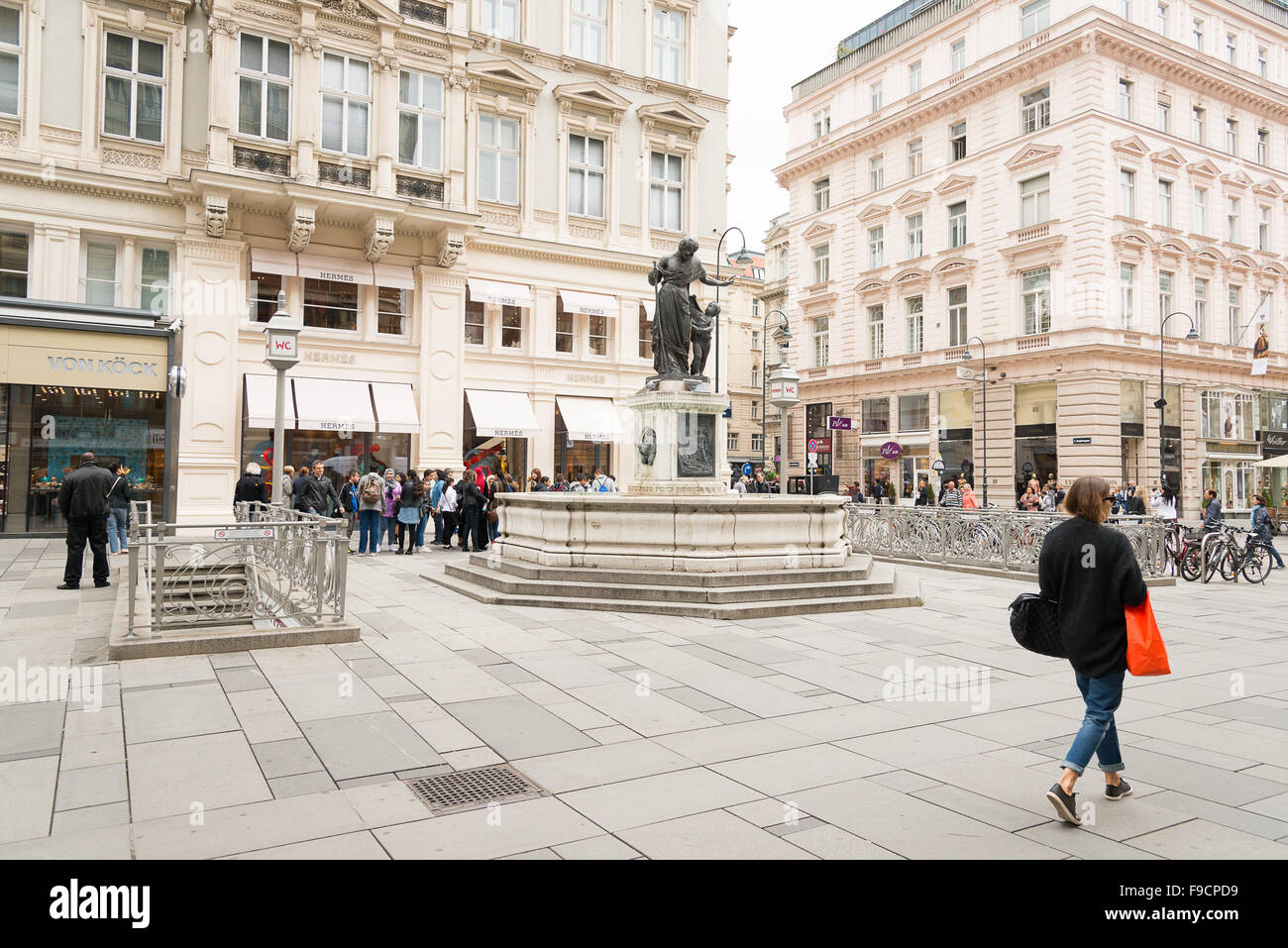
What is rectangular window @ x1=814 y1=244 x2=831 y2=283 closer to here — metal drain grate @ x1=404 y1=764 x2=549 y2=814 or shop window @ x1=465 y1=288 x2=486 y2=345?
shop window @ x1=465 y1=288 x2=486 y2=345

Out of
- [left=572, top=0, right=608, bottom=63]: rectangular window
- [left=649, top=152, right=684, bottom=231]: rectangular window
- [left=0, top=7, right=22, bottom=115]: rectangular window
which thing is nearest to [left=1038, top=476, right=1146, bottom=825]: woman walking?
[left=0, top=7, right=22, bottom=115]: rectangular window

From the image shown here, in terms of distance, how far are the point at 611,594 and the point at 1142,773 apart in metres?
6.51

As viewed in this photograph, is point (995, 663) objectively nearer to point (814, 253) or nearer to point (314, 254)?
point (314, 254)

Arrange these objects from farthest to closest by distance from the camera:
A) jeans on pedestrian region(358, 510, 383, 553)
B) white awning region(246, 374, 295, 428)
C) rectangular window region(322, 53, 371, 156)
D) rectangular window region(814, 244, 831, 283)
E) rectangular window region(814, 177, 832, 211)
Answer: rectangular window region(814, 244, 831, 283) < rectangular window region(814, 177, 832, 211) < rectangular window region(322, 53, 371, 156) < white awning region(246, 374, 295, 428) < jeans on pedestrian region(358, 510, 383, 553)

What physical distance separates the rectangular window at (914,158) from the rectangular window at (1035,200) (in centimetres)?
625

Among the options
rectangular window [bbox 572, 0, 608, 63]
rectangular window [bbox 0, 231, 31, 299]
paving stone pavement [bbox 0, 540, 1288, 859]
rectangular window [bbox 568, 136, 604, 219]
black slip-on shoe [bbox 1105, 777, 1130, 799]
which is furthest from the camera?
rectangular window [bbox 572, 0, 608, 63]

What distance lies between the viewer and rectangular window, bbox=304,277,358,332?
23031 mm

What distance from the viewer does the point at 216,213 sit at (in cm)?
2094

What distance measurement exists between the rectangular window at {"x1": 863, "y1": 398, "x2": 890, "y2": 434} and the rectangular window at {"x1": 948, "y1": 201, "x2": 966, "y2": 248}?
7606mm

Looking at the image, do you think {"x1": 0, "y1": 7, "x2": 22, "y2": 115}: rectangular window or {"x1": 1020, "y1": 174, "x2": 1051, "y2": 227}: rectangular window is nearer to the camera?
{"x1": 0, "y1": 7, "x2": 22, "y2": 115}: rectangular window

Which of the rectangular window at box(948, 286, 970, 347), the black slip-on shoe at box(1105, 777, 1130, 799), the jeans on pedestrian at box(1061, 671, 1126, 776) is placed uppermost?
the rectangular window at box(948, 286, 970, 347)

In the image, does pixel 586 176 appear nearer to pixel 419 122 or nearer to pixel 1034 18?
pixel 419 122

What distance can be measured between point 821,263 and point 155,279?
33.5 meters
